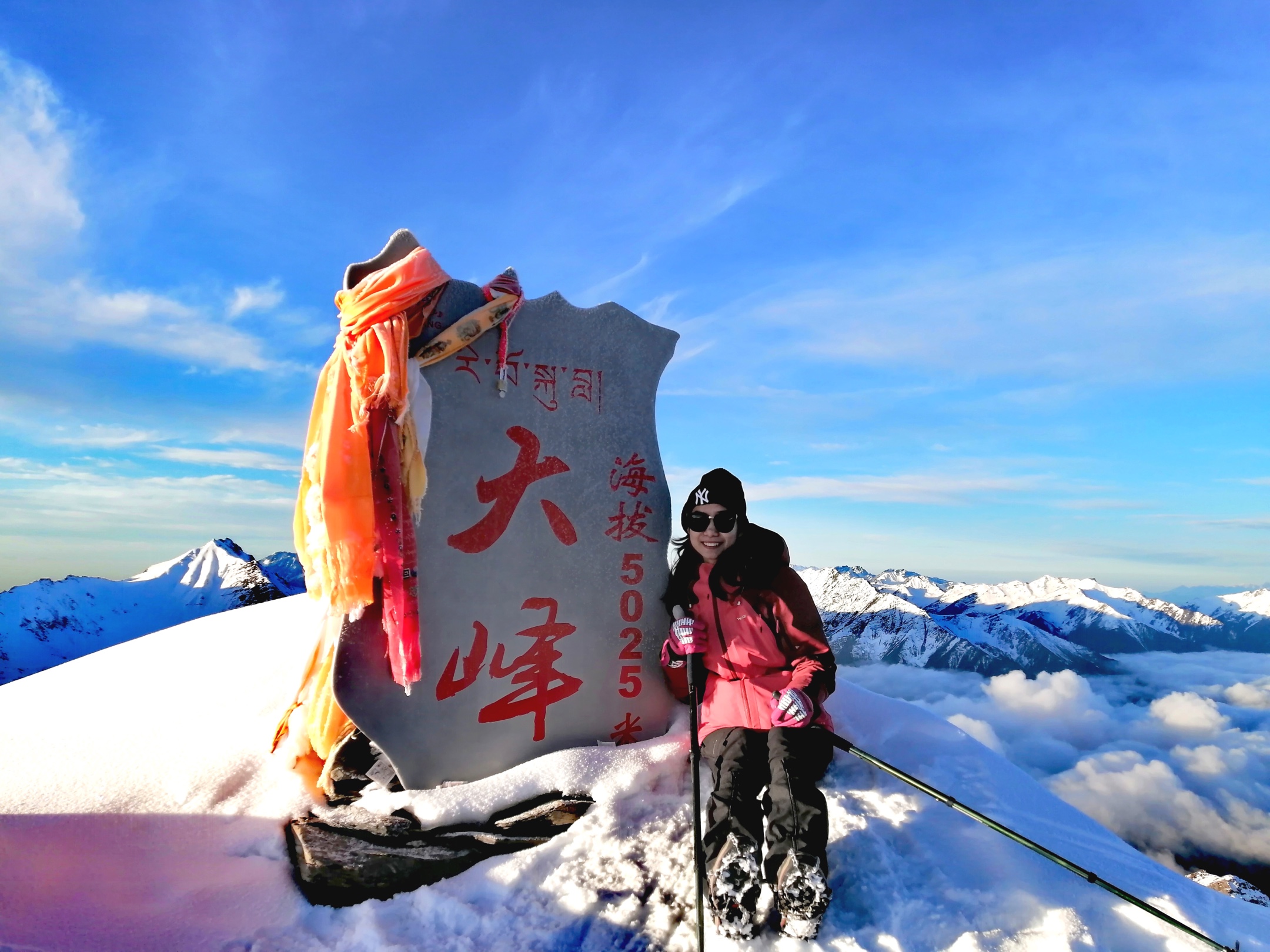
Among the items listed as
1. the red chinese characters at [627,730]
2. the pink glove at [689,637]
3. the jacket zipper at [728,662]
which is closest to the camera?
the jacket zipper at [728,662]

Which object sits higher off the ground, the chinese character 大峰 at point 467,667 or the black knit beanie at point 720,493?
the black knit beanie at point 720,493

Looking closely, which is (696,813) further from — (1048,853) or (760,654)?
(1048,853)

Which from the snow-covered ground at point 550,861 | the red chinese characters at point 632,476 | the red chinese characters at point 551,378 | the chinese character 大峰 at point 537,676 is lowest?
the snow-covered ground at point 550,861

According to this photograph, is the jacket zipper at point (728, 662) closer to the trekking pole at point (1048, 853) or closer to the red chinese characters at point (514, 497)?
Answer: the trekking pole at point (1048, 853)

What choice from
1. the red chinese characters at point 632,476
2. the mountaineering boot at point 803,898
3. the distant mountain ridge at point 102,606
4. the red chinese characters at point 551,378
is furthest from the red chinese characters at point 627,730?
the distant mountain ridge at point 102,606

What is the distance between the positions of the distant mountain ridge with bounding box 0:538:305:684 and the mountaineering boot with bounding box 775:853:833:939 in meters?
59.5

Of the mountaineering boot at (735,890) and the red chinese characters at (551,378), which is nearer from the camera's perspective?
the mountaineering boot at (735,890)

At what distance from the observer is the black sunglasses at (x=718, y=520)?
3.73 m

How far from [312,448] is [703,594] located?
2223 millimetres

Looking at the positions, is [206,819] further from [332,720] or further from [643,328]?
[643,328]

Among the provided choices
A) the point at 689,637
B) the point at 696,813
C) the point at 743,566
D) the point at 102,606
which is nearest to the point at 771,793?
the point at 696,813

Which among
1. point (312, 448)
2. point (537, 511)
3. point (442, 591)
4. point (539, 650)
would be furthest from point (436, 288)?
point (539, 650)

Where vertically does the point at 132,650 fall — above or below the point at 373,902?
above

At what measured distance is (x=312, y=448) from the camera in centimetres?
354
